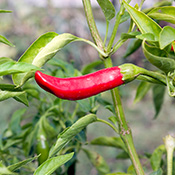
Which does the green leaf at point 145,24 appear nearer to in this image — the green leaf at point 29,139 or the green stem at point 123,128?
the green stem at point 123,128

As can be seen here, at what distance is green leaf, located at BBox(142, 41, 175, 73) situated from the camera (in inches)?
18.2

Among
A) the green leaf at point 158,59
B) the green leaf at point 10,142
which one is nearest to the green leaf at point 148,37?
the green leaf at point 158,59

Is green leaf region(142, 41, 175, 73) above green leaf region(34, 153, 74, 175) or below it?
above

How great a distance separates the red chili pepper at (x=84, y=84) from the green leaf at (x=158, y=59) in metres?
0.07

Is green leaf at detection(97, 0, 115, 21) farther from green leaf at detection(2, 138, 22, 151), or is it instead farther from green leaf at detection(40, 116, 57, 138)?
green leaf at detection(2, 138, 22, 151)

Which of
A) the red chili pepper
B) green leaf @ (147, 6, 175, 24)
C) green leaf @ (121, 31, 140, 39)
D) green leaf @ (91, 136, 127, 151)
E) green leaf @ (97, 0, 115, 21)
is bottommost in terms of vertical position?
green leaf @ (91, 136, 127, 151)

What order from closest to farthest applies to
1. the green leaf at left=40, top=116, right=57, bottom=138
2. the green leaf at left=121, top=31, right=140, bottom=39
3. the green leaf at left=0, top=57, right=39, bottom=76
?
the green leaf at left=0, top=57, right=39, bottom=76 → the green leaf at left=121, top=31, right=140, bottom=39 → the green leaf at left=40, top=116, right=57, bottom=138

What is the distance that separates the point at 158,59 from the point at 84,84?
0.14 m

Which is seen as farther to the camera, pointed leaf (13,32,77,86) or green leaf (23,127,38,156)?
green leaf (23,127,38,156)

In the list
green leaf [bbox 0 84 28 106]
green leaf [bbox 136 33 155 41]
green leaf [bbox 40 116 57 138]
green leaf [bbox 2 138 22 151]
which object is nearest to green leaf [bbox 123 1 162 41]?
green leaf [bbox 136 33 155 41]

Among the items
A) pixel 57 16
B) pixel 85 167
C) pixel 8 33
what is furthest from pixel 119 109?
pixel 8 33

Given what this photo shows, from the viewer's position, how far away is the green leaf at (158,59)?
461mm

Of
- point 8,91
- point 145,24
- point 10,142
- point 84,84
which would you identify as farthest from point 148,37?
point 10,142

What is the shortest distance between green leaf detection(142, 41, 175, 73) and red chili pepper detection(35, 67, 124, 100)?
67mm
